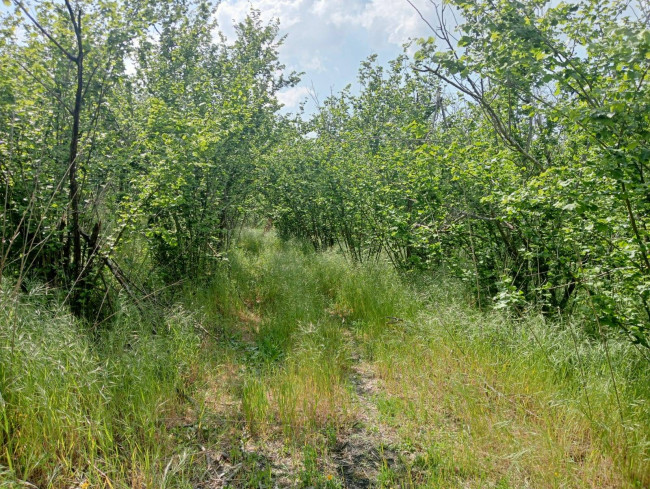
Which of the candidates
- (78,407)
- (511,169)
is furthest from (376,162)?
(78,407)

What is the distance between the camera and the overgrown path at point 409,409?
2.26 m

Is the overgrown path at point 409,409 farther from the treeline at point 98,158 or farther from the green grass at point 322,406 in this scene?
the treeline at point 98,158

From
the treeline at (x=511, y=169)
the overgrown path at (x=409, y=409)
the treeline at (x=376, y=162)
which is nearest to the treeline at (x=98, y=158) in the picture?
the treeline at (x=376, y=162)

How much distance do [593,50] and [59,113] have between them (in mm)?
4692

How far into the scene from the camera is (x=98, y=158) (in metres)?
3.74

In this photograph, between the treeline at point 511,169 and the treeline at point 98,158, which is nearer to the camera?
the treeline at point 511,169

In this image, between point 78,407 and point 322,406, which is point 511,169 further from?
point 78,407

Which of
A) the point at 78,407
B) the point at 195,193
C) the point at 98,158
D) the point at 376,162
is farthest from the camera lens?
the point at 376,162

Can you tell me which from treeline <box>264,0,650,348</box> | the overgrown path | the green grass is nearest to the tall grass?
the green grass

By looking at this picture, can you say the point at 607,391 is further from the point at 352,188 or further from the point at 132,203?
the point at 352,188

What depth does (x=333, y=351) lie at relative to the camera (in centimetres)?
394

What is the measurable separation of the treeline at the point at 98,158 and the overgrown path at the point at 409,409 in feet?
4.52

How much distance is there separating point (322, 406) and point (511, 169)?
3.06 meters

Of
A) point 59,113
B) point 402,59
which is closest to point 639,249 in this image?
point 59,113
